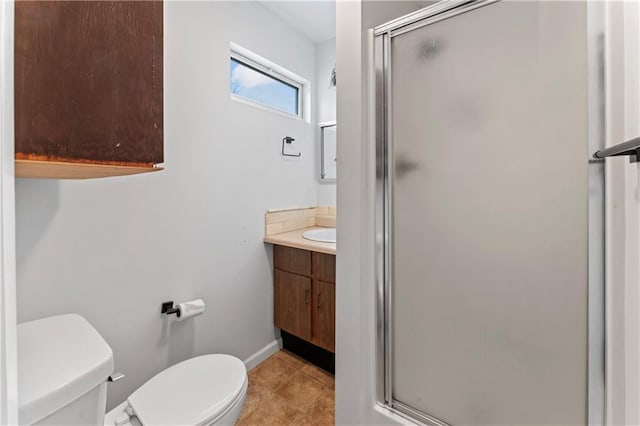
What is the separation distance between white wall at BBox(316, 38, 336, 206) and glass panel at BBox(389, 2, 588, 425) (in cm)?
155

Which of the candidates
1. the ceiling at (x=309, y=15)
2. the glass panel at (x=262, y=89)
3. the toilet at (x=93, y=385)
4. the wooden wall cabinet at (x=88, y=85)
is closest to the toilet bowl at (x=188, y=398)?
the toilet at (x=93, y=385)

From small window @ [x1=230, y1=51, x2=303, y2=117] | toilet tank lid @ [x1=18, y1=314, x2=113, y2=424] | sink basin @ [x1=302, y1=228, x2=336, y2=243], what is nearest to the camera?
toilet tank lid @ [x1=18, y1=314, x2=113, y2=424]

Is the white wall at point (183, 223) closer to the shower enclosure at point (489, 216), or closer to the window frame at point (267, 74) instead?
the window frame at point (267, 74)

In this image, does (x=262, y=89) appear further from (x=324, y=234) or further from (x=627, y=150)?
(x=627, y=150)

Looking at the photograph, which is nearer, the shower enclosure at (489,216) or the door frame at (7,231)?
the door frame at (7,231)

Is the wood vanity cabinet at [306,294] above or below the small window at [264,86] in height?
below

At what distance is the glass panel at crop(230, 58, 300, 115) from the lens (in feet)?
6.66

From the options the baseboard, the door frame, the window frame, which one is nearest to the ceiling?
the window frame

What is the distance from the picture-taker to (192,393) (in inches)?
48.3

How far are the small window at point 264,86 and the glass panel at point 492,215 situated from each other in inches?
52.4

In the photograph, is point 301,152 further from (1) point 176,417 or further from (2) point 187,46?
(1) point 176,417

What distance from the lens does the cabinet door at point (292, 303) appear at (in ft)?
6.72

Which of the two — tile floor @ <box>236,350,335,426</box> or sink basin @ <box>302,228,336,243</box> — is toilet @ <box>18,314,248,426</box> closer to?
tile floor @ <box>236,350,335,426</box>

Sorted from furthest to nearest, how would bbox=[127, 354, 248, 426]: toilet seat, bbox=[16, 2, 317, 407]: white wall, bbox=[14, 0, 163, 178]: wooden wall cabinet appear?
bbox=[16, 2, 317, 407]: white wall < bbox=[127, 354, 248, 426]: toilet seat < bbox=[14, 0, 163, 178]: wooden wall cabinet
